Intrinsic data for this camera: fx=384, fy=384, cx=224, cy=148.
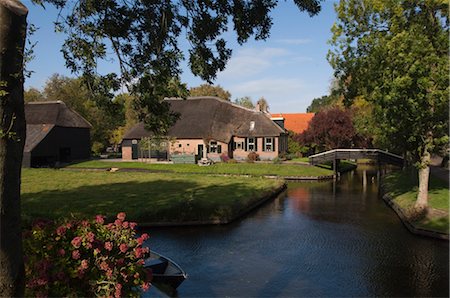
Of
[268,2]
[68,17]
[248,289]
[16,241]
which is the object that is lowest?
[248,289]

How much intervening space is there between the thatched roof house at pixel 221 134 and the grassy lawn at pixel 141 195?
1303cm

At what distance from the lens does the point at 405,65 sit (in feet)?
61.0

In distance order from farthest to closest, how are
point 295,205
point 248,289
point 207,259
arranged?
point 295,205
point 207,259
point 248,289

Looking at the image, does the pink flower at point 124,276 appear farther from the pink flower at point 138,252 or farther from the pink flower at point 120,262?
the pink flower at point 138,252

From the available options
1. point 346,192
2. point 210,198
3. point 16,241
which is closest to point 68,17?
point 16,241

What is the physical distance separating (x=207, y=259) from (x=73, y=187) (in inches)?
667

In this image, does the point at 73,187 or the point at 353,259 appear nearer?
the point at 353,259

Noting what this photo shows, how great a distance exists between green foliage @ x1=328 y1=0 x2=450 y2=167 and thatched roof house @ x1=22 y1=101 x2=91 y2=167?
36217 mm

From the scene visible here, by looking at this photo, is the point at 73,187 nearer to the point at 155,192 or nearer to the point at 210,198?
the point at 155,192

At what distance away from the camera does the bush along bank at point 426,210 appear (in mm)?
17938

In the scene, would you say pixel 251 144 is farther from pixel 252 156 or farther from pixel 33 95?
pixel 33 95

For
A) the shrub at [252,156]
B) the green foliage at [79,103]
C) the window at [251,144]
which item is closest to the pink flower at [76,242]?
the shrub at [252,156]

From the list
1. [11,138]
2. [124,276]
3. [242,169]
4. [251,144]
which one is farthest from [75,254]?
[251,144]

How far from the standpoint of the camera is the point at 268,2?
941cm
